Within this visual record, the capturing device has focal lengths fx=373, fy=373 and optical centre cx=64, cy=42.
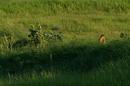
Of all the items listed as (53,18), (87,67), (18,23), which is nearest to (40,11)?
(53,18)

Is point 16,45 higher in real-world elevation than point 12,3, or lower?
lower

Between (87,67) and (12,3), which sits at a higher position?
(12,3)

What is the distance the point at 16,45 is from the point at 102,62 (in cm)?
282

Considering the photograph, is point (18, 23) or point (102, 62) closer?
point (102, 62)

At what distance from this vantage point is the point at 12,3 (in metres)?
17.5

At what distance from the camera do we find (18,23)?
14453mm

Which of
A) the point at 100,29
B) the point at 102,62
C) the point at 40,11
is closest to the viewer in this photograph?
the point at 102,62

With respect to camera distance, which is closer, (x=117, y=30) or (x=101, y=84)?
(x=101, y=84)

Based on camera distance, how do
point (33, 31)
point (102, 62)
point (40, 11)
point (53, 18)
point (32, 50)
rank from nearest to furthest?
point (102, 62) → point (32, 50) → point (33, 31) → point (53, 18) → point (40, 11)

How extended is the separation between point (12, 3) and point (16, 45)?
28.7 feet

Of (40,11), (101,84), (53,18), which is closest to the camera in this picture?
(101,84)

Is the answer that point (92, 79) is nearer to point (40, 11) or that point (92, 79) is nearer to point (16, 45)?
point (16, 45)

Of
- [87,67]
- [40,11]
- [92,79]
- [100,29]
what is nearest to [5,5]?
[40,11]

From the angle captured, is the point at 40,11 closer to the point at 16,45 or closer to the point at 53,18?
the point at 53,18
